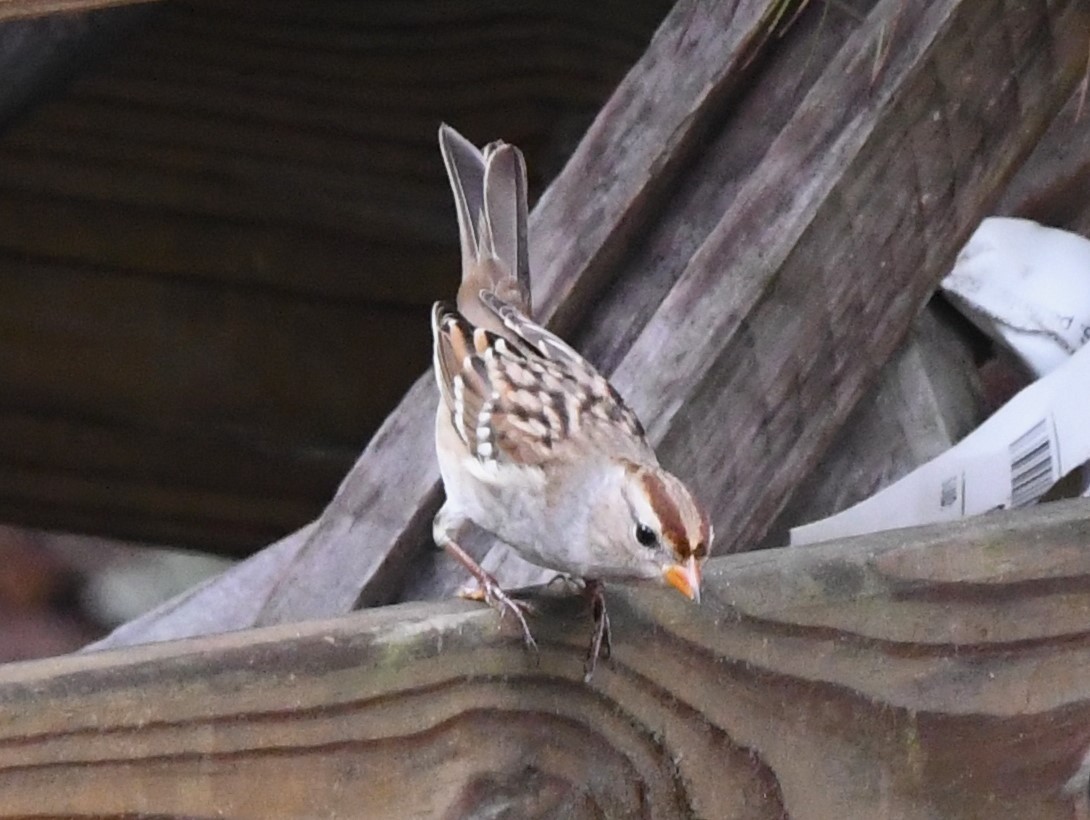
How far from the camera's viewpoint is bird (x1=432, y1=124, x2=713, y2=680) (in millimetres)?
1205

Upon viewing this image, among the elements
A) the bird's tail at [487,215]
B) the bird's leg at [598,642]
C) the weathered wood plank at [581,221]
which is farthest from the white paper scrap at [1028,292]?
the bird's leg at [598,642]

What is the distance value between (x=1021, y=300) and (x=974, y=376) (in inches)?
3.0

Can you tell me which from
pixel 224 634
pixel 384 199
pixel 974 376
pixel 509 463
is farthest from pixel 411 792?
pixel 384 199

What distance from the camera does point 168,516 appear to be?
7.89 feet

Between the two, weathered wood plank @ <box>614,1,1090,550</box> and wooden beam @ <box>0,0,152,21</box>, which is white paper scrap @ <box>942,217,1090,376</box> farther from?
wooden beam @ <box>0,0,152,21</box>

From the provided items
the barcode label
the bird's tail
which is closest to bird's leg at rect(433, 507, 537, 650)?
the bird's tail

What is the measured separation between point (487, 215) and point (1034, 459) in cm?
52

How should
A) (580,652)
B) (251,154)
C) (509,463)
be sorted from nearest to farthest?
(580,652) < (509,463) < (251,154)

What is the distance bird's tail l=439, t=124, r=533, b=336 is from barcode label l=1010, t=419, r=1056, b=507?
413 millimetres

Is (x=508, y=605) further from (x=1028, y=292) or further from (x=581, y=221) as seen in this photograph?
(x=1028, y=292)

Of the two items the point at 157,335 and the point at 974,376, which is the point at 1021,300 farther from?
the point at 157,335

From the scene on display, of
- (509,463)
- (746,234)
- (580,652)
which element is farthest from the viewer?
(509,463)

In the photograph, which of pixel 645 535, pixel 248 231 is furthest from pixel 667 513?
pixel 248 231

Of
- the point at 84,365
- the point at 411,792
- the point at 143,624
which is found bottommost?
the point at 84,365
